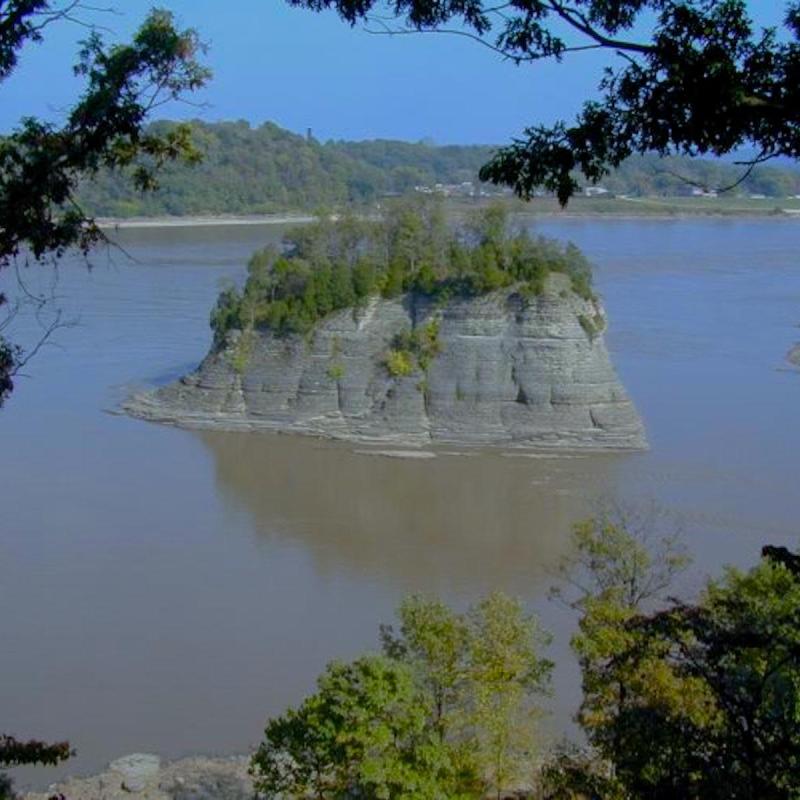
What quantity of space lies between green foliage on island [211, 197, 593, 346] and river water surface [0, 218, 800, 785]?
8.50ft

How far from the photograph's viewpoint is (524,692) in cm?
860

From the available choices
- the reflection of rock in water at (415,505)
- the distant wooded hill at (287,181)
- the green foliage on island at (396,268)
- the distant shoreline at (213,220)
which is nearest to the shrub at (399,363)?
the green foliage on island at (396,268)

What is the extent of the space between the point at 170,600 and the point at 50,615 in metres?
1.29

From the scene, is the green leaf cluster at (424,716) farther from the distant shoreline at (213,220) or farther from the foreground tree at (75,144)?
the distant shoreline at (213,220)

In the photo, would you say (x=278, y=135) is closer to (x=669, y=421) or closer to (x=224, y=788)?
(x=669, y=421)

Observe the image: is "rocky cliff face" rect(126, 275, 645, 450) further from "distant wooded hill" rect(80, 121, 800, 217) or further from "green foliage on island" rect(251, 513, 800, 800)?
"distant wooded hill" rect(80, 121, 800, 217)

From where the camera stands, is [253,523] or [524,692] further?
[253,523]

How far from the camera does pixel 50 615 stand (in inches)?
560

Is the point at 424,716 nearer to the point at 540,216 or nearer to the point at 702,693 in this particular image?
the point at 702,693

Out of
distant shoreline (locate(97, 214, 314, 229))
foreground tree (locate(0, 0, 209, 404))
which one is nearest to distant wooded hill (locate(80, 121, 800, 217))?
distant shoreline (locate(97, 214, 314, 229))

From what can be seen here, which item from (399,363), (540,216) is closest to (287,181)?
(540,216)

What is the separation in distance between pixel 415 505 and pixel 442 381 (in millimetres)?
5160

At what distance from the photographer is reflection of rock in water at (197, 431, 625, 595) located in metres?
16.5

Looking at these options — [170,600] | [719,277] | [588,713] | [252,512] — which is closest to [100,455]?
[252,512]
